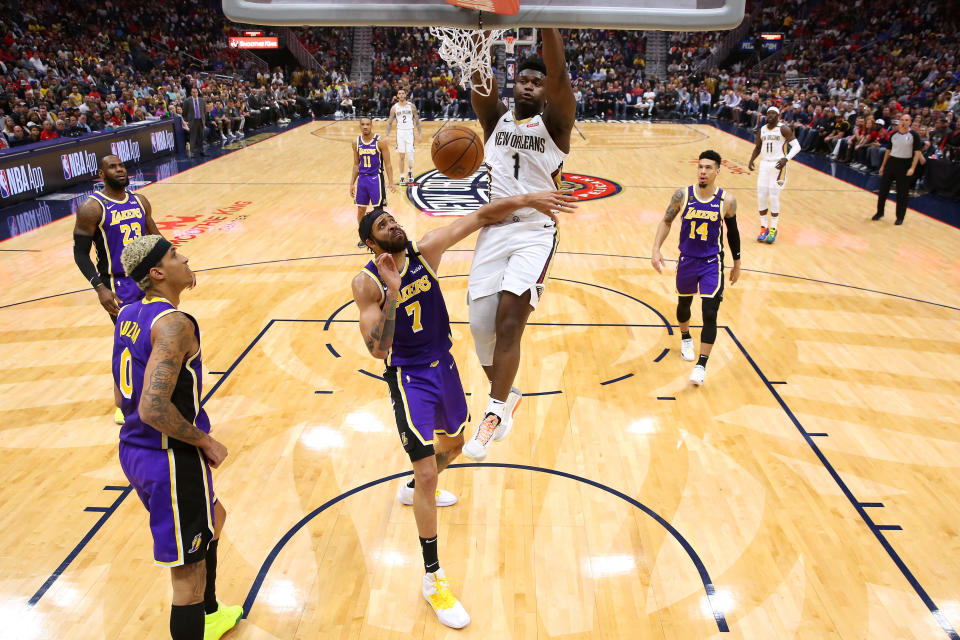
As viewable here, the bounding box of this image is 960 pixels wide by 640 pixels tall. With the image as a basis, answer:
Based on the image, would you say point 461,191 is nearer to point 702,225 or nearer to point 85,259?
point 702,225

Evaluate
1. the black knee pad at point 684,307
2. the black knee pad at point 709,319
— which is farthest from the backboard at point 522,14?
the black knee pad at point 684,307

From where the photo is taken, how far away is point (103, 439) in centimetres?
507

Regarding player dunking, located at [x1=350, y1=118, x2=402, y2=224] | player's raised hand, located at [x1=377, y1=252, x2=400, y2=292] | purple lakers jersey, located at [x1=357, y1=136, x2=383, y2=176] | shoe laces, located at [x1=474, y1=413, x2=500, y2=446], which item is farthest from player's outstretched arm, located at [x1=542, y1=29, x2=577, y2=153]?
purple lakers jersey, located at [x1=357, y1=136, x2=383, y2=176]

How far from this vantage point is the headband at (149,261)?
279 centimetres

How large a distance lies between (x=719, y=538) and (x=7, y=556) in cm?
400

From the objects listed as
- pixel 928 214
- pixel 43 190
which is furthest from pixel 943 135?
pixel 43 190

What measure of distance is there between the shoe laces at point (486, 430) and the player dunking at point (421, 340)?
123 millimetres

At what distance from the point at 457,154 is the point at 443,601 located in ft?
8.20

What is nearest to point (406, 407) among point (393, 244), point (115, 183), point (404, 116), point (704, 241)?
point (393, 244)

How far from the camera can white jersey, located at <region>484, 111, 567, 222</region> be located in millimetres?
4125

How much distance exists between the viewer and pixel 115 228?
5.23 meters

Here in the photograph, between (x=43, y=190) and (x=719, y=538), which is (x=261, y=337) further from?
(x=43, y=190)

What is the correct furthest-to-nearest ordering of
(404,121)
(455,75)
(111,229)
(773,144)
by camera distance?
(455,75), (404,121), (773,144), (111,229)

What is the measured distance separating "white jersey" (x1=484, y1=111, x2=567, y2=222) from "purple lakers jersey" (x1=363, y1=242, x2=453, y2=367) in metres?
0.91
